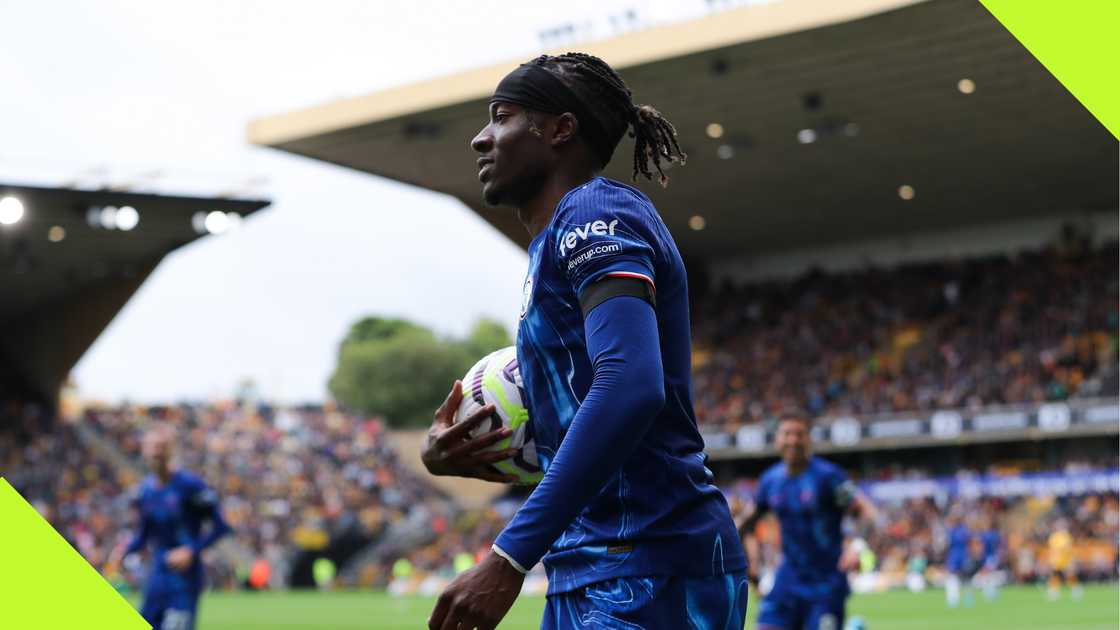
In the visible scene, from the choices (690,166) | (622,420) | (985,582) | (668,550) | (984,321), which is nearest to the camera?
(622,420)

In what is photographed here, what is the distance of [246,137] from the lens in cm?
3031

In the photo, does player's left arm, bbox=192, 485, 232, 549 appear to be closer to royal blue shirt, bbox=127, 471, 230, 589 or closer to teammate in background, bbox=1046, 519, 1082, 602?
royal blue shirt, bbox=127, 471, 230, 589

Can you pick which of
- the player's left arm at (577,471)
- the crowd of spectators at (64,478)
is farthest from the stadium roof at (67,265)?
the player's left arm at (577,471)

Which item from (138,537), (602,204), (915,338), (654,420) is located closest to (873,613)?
(138,537)

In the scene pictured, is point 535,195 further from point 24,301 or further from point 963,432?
point 24,301

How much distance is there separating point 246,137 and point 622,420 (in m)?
28.7

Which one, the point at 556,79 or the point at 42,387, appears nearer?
the point at 556,79

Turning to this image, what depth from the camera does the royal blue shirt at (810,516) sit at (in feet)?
29.3

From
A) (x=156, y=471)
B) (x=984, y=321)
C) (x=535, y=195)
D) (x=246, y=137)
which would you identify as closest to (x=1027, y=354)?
(x=984, y=321)

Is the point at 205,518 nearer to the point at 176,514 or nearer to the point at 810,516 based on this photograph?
the point at 176,514

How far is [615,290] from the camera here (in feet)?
8.76

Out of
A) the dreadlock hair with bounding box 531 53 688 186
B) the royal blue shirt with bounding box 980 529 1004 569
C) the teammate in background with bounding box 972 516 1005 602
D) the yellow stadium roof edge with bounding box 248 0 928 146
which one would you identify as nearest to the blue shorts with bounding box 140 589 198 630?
the dreadlock hair with bounding box 531 53 688 186

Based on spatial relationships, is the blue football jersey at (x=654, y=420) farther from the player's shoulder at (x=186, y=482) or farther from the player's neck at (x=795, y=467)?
the player's shoulder at (x=186, y=482)

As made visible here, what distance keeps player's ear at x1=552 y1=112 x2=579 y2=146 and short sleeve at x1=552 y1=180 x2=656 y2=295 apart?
18 cm
